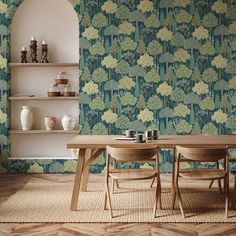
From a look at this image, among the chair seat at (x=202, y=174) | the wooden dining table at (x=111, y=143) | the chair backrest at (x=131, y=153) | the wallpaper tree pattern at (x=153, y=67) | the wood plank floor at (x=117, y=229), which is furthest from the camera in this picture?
the wallpaper tree pattern at (x=153, y=67)

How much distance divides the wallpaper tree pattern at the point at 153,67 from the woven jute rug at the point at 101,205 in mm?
1321

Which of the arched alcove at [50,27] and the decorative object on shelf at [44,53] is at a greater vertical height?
the arched alcove at [50,27]

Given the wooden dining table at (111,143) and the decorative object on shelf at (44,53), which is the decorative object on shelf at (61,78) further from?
the wooden dining table at (111,143)

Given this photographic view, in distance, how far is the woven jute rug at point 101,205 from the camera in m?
4.99

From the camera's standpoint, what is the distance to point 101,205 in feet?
18.3

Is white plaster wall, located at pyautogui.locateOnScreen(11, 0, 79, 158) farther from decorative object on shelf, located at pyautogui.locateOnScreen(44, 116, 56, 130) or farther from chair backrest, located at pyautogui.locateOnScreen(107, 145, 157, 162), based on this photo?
chair backrest, located at pyautogui.locateOnScreen(107, 145, 157, 162)

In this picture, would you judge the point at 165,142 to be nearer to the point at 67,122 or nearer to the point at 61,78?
the point at 67,122

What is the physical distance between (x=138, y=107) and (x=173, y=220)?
3.12 m

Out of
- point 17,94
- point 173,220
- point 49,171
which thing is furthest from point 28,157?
point 173,220

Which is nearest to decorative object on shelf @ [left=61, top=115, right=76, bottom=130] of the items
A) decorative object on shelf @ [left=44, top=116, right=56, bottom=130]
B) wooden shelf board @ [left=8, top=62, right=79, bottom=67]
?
decorative object on shelf @ [left=44, top=116, right=56, bottom=130]

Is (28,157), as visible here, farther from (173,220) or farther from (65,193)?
(173,220)

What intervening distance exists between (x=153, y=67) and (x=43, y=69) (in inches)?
66.4

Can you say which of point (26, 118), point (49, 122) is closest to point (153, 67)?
point (49, 122)

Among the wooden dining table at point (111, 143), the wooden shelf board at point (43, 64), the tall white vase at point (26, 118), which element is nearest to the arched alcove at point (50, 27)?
the wooden shelf board at point (43, 64)
